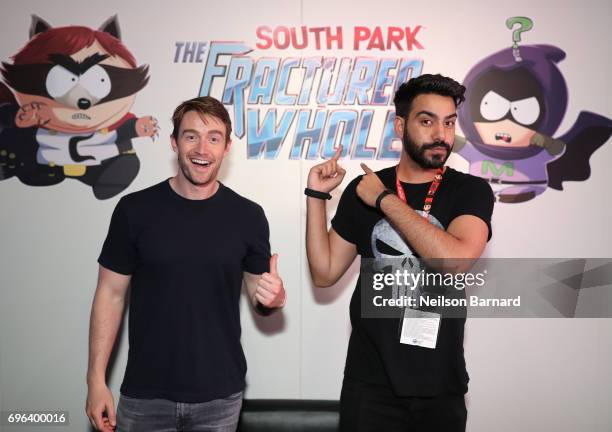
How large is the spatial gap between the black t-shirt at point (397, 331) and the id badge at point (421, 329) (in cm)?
2

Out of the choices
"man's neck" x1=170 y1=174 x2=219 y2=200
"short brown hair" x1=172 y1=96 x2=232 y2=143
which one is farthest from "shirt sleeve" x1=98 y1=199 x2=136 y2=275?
"short brown hair" x1=172 y1=96 x2=232 y2=143

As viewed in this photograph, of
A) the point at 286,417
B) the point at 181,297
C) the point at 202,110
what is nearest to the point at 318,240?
the point at 181,297

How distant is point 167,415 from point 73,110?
1804mm

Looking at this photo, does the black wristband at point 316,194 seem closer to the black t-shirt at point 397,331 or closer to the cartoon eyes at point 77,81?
the black t-shirt at point 397,331

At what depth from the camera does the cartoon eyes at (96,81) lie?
116 inches

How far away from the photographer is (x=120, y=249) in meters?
1.99

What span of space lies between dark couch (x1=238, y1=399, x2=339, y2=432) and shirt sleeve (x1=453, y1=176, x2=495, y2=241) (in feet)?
4.22

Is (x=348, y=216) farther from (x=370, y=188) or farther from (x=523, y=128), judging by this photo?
(x=523, y=128)

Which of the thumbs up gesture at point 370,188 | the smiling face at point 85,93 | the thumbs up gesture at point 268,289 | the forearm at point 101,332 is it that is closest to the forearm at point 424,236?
the thumbs up gesture at point 370,188

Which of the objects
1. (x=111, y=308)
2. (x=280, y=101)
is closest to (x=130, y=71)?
(x=280, y=101)

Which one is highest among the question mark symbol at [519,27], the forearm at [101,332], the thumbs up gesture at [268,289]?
the question mark symbol at [519,27]

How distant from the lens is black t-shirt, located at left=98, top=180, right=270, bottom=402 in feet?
6.36

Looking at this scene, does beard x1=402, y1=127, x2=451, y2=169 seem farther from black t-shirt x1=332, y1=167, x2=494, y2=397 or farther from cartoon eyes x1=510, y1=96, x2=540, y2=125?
cartoon eyes x1=510, y1=96, x2=540, y2=125

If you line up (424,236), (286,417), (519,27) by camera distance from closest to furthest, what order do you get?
(424,236) < (286,417) < (519,27)
